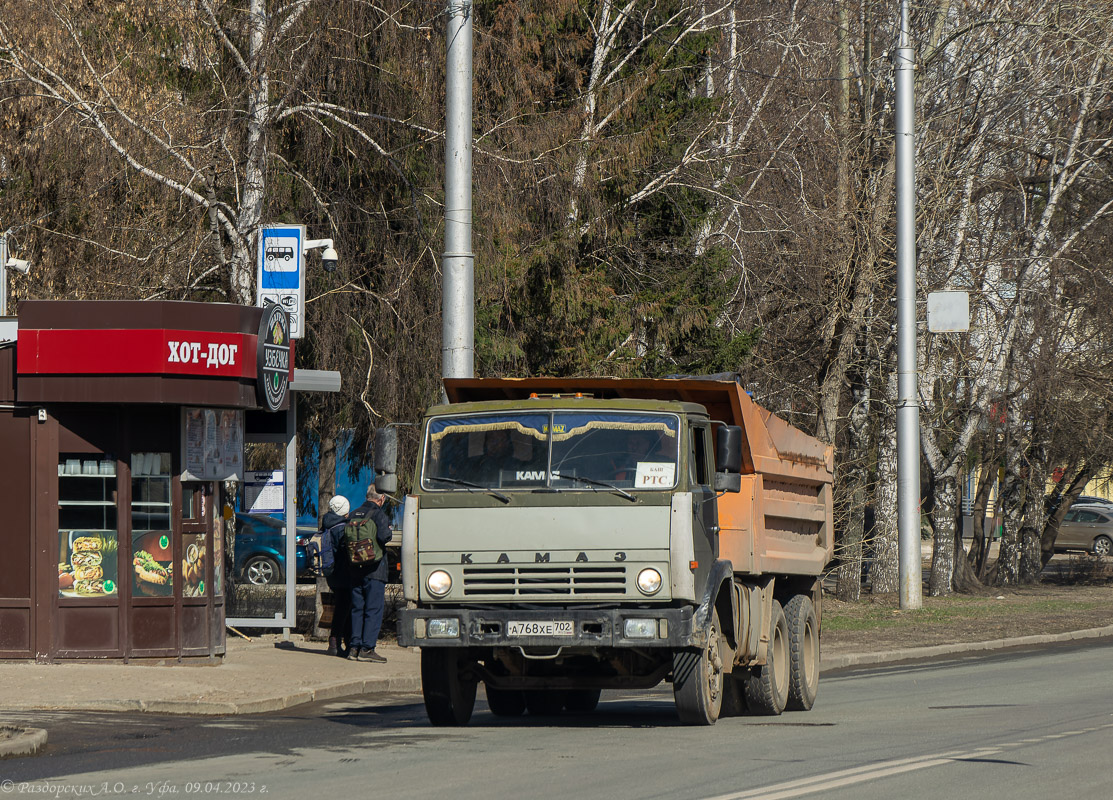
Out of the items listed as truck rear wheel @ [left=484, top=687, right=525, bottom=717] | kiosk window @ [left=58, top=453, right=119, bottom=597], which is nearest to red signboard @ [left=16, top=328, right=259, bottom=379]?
kiosk window @ [left=58, top=453, right=119, bottom=597]

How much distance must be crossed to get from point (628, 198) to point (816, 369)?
23.9 ft

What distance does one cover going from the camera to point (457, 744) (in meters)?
10.6

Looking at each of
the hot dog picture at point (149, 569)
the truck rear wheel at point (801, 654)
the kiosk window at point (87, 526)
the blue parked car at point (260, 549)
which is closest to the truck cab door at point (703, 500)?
the truck rear wheel at point (801, 654)

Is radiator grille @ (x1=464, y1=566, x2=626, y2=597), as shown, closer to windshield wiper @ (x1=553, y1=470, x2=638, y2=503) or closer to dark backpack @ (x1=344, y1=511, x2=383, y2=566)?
windshield wiper @ (x1=553, y1=470, x2=638, y2=503)

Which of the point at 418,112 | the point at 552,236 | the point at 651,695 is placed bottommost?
the point at 651,695

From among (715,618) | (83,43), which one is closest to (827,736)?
(715,618)

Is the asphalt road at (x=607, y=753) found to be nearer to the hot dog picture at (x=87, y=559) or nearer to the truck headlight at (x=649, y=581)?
the truck headlight at (x=649, y=581)

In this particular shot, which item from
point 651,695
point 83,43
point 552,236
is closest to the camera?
point 651,695

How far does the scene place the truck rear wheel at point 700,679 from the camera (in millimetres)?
11180

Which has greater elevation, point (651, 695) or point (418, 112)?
point (418, 112)

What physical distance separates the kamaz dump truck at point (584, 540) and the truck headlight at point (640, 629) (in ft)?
0.04

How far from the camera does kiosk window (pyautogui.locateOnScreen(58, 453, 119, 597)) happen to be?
15.6m

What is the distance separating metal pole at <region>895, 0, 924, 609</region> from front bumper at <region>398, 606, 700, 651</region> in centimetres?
1450

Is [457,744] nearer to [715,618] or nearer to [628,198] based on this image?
[715,618]
